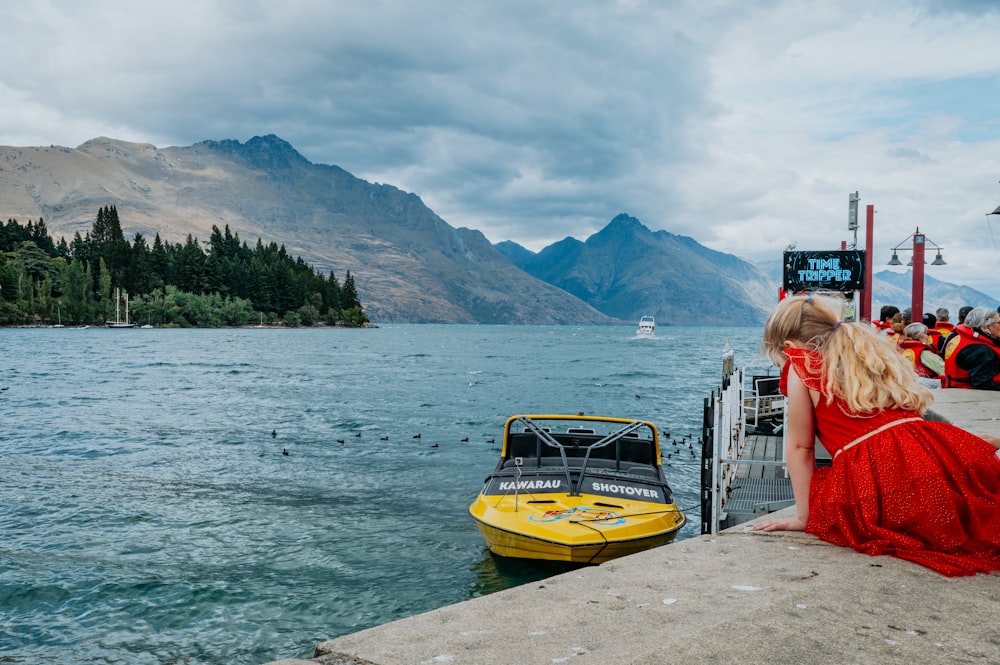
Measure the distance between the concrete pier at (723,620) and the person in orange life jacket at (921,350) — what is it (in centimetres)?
1203

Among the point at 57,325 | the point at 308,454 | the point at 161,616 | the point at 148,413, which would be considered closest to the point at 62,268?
the point at 57,325

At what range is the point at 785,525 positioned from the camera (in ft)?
18.6

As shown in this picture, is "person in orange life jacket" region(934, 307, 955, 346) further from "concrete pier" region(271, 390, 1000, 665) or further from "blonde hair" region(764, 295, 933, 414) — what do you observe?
"concrete pier" region(271, 390, 1000, 665)

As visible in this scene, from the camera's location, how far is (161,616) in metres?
10.0

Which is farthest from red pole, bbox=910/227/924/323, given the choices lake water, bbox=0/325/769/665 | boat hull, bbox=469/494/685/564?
boat hull, bbox=469/494/685/564

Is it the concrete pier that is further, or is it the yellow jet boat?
the yellow jet boat

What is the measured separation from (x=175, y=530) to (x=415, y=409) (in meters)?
21.5

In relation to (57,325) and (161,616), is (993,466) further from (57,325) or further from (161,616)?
(57,325)

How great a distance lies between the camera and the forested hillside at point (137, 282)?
152 meters

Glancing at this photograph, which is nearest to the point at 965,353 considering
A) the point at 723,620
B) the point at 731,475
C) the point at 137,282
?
the point at 731,475

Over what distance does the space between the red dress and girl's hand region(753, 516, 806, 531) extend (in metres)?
0.64

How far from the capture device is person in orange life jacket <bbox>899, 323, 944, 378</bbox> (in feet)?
50.5

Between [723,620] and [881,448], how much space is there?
5.29ft

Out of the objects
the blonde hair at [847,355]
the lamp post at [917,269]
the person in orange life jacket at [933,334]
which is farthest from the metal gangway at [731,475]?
the lamp post at [917,269]
